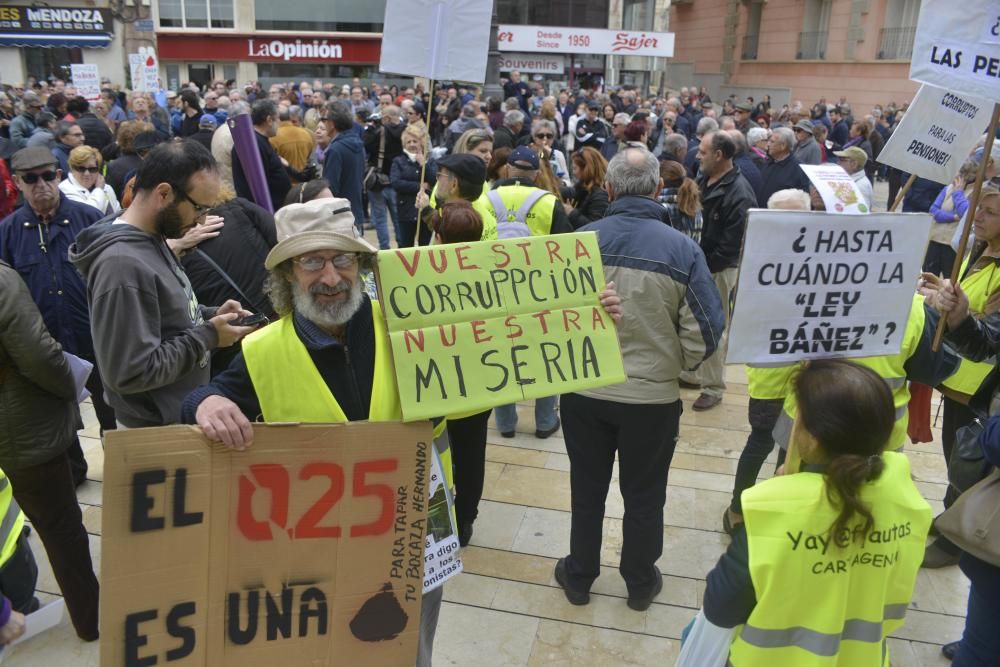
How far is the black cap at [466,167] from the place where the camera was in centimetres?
491

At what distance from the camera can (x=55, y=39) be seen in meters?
30.0

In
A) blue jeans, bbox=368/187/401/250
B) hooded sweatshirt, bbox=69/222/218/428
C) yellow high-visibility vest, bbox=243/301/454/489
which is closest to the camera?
yellow high-visibility vest, bbox=243/301/454/489

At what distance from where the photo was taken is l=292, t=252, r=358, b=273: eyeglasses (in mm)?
2355

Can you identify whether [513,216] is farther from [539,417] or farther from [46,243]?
[46,243]

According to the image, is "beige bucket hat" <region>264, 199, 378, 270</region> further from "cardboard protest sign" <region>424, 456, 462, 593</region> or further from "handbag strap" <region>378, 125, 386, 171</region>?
"handbag strap" <region>378, 125, 386, 171</region>

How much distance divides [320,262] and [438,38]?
2848 millimetres

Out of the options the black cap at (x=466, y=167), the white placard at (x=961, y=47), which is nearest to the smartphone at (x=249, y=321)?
the black cap at (x=466, y=167)

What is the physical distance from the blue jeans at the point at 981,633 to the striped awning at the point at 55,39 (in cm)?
3510

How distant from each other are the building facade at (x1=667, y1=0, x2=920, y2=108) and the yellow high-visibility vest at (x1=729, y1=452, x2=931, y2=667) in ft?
80.7

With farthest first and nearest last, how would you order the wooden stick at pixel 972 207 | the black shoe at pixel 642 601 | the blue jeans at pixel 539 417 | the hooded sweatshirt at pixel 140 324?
1. the blue jeans at pixel 539 417
2. the black shoe at pixel 642 601
3. the wooden stick at pixel 972 207
4. the hooded sweatshirt at pixel 140 324

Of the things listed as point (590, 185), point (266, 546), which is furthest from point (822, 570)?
point (590, 185)

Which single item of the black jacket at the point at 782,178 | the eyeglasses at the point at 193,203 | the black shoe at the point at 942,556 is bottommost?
the black shoe at the point at 942,556

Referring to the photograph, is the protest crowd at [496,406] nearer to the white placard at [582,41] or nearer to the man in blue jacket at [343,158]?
the man in blue jacket at [343,158]

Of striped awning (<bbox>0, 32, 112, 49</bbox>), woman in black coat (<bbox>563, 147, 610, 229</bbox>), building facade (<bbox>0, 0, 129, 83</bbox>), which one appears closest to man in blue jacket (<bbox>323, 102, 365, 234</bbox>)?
woman in black coat (<bbox>563, 147, 610, 229</bbox>)
